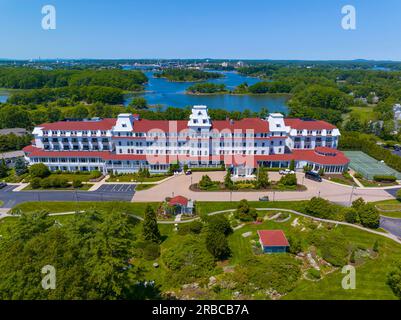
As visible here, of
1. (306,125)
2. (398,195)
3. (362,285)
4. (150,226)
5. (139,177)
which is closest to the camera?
(362,285)

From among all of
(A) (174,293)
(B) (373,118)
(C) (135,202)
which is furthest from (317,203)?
(B) (373,118)

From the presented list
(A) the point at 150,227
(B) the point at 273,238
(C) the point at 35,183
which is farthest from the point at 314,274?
(C) the point at 35,183

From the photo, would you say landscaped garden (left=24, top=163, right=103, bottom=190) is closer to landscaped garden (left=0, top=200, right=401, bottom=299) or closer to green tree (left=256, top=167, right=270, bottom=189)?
landscaped garden (left=0, top=200, right=401, bottom=299)

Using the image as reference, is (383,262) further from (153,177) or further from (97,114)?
(97,114)

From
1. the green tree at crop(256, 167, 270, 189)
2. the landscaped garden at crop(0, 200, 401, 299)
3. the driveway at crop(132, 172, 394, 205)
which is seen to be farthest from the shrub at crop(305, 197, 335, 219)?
the green tree at crop(256, 167, 270, 189)

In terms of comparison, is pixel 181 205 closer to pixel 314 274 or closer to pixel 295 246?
pixel 295 246

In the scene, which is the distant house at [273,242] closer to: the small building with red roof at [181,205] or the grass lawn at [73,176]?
the small building with red roof at [181,205]
